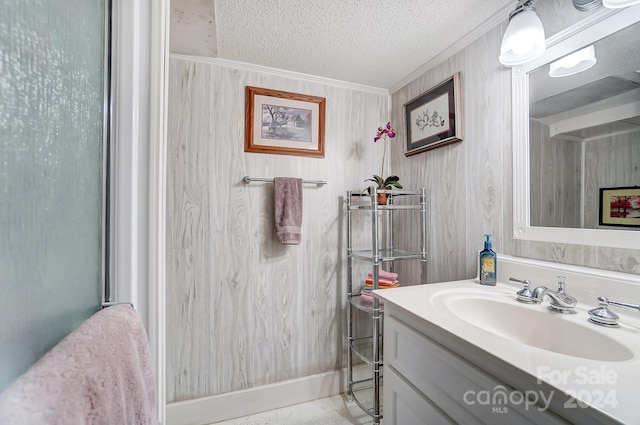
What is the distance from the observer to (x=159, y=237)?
0.59 meters

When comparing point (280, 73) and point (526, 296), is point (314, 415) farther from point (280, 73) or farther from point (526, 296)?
point (280, 73)

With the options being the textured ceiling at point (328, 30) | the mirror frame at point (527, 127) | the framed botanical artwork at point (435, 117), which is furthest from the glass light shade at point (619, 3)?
the framed botanical artwork at point (435, 117)

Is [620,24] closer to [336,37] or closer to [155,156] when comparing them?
[336,37]

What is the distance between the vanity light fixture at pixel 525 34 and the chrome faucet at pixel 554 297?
833mm

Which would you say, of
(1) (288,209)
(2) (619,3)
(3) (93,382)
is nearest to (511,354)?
(3) (93,382)

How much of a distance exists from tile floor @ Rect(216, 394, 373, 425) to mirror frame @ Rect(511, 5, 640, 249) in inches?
53.2

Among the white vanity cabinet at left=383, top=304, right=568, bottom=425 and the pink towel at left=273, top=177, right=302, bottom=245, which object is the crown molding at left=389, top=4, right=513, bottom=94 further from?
the white vanity cabinet at left=383, top=304, right=568, bottom=425

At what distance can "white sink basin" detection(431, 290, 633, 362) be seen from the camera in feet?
2.22

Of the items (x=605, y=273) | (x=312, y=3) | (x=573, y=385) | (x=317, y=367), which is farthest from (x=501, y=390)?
(x=312, y=3)

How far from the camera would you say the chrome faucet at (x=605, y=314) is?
0.70m

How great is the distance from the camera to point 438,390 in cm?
74

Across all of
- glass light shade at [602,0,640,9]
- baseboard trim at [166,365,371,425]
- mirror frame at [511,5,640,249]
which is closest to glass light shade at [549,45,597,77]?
mirror frame at [511,5,640,249]

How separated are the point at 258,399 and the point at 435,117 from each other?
1.97 m

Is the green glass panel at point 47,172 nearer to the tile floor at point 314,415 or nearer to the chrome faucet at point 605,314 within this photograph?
the chrome faucet at point 605,314
